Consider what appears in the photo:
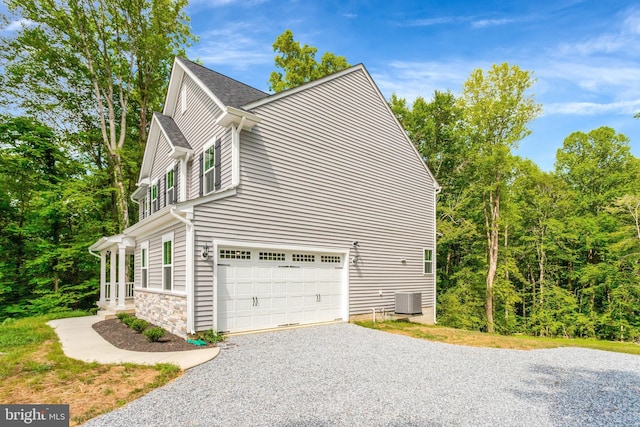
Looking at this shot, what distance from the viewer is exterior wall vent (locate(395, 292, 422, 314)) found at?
12305mm

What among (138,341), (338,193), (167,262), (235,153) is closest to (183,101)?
(235,153)

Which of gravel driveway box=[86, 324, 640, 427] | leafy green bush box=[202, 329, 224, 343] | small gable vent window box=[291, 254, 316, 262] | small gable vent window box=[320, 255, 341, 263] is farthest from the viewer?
small gable vent window box=[320, 255, 341, 263]

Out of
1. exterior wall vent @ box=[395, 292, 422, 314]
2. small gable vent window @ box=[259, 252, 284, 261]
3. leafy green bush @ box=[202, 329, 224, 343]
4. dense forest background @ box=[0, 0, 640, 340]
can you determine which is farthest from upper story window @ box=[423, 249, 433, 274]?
leafy green bush @ box=[202, 329, 224, 343]

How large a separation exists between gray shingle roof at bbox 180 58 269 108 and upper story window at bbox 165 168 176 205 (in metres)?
3.68

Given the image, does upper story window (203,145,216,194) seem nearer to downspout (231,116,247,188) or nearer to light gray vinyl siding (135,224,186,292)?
downspout (231,116,247,188)

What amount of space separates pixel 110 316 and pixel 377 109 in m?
12.5

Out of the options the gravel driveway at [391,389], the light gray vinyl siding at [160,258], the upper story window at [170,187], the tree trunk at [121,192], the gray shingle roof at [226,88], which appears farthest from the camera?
the tree trunk at [121,192]

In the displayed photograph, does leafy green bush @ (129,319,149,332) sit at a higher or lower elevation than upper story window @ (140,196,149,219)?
lower

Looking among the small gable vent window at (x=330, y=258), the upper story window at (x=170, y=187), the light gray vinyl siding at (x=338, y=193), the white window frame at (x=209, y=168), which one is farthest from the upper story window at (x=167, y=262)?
the small gable vent window at (x=330, y=258)

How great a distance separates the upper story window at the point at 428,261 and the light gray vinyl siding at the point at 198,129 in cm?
918

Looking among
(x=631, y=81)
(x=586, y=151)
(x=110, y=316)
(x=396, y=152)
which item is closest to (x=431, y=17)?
(x=396, y=152)

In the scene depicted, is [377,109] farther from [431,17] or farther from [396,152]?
[431,17]

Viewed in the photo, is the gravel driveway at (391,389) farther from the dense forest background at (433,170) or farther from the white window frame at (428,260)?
the dense forest background at (433,170)

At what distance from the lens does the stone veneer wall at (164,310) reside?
8.20 m
